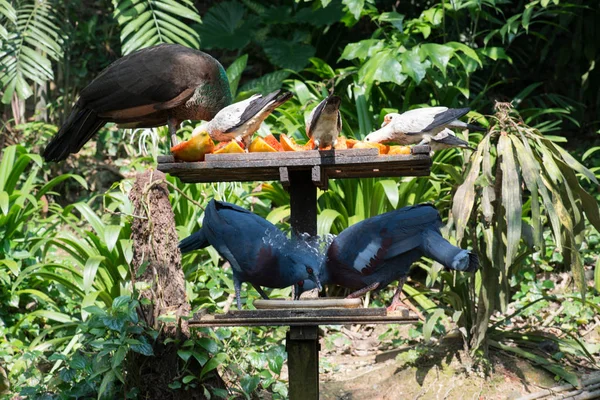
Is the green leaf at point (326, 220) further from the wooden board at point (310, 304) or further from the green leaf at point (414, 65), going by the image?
the wooden board at point (310, 304)

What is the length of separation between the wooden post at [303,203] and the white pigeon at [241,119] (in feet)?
0.98

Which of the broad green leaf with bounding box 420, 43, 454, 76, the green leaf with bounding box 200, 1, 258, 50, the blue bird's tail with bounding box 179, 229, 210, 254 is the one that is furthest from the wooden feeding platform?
the green leaf with bounding box 200, 1, 258, 50

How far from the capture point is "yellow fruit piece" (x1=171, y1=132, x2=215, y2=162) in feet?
8.53

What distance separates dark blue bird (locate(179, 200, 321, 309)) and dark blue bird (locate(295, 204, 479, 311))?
7cm

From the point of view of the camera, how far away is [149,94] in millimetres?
2969

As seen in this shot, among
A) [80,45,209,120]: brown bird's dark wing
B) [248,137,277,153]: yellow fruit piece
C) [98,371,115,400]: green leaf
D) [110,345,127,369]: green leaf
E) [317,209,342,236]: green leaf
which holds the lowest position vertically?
[98,371,115,400]: green leaf

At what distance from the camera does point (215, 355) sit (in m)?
3.64

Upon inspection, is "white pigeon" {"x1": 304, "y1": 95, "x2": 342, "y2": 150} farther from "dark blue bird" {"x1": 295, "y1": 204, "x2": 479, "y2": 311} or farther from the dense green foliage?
the dense green foliage

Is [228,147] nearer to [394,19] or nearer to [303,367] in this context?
[303,367]

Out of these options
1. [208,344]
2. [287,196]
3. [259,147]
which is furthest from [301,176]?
[287,196]

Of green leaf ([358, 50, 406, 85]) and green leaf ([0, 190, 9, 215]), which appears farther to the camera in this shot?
green leaf ([358, 50, 406, 85])

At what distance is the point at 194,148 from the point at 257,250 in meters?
0.43

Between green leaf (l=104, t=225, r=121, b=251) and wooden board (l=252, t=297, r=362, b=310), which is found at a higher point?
wooden board (l=252, t=297, r=362, b=310)

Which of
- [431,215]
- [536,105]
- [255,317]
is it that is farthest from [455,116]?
[536,105]
